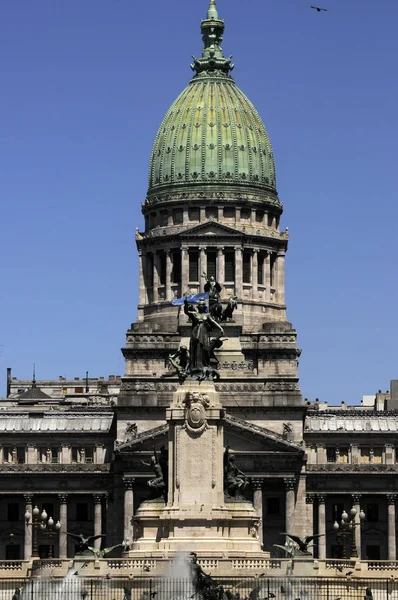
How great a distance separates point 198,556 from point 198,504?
4.36 m

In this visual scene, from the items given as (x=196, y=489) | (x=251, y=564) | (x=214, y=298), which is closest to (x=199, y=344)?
(x=196, y=489)

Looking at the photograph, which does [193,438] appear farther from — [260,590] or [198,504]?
[260,590]

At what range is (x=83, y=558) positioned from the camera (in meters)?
130

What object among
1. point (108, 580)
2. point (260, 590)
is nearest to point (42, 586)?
point (108, 580)

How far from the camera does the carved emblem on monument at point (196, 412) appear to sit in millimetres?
128125

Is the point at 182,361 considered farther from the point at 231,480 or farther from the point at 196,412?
the point at 231,480

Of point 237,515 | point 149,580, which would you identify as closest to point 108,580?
point 149,580

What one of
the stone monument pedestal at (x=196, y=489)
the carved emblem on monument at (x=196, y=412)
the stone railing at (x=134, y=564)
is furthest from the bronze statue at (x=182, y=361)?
the stone railing at (x=134, y=564)

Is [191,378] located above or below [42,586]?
above

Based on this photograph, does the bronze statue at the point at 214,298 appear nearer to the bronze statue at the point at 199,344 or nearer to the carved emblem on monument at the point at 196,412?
the bronze statue at the point at 199,344

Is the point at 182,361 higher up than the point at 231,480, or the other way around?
the point at 182,361

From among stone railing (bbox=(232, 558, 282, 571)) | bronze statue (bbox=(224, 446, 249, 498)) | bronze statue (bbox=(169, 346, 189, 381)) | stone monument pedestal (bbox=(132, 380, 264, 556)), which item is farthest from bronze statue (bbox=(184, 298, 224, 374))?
stone railing (bbox=(232, 558, 282, 571))

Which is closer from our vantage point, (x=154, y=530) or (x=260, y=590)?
(x=260, y=590)

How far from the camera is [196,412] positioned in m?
128
